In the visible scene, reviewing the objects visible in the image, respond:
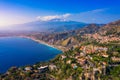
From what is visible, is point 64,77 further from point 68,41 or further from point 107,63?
point 68,41

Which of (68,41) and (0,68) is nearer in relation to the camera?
(0,68)

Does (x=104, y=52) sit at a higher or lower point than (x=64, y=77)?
higher

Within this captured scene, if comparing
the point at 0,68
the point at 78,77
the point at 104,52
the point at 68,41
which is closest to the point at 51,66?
the point at 78,77

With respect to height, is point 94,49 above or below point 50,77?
above

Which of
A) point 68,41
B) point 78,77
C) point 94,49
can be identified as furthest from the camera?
point 68,41

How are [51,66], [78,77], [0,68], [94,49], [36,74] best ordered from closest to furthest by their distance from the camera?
[78,77] < [36,74] < [51,66] < [94,49] < [0,68]

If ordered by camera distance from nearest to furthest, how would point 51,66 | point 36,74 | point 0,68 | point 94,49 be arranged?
point 36,74
point 51,66
point 94,49
point 0,68

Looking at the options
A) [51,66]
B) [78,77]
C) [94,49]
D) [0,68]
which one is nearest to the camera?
[78,77]

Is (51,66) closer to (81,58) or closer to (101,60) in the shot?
(81,58)

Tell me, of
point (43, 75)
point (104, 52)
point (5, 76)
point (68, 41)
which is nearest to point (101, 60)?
point (104, 52)
